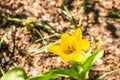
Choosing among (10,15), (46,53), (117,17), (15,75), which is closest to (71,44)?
(15,75)

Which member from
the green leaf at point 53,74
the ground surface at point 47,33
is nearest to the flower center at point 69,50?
the green leaf at point 53,74

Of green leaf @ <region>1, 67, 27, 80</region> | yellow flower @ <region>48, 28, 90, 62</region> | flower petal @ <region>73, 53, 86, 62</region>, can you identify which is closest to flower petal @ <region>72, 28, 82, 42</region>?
yellow flower @ <region>48, 28, 90, 62</region>

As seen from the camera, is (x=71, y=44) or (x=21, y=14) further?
(x=21, y=14)

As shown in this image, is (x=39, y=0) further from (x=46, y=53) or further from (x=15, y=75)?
(x=15, y=75)

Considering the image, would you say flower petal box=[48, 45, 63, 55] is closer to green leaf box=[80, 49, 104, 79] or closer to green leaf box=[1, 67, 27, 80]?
green leaf box=[80, 49, 104, 79]

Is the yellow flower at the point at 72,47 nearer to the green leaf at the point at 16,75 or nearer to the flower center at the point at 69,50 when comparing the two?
the flower center at the point at 69,50

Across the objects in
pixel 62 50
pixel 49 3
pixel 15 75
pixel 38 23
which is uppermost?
pixel 49 3

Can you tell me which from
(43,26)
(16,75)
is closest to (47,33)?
(43,26)
